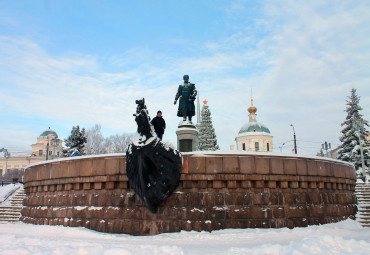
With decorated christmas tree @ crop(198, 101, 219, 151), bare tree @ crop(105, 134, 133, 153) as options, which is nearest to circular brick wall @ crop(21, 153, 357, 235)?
decorated christmas tree @ crop(198, 101, 219, 151)

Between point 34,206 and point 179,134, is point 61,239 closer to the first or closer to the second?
point 34,206

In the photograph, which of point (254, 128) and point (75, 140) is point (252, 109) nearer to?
point (254, 128)

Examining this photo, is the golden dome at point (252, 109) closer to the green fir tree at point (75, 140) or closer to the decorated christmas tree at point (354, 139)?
the decorated christmas tree at point (354, 139)

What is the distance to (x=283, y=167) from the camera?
32.9ft

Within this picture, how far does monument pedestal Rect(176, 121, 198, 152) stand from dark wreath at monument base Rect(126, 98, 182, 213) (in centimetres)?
461

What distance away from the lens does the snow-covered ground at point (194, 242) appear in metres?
6.61

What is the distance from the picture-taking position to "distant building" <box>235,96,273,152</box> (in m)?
56.7

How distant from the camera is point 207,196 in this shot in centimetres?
931

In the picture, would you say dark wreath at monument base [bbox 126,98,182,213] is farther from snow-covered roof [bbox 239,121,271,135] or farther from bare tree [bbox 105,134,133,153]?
snow-covered roof [bbox 239,121,271,135]

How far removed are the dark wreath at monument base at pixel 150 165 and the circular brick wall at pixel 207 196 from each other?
31 cm

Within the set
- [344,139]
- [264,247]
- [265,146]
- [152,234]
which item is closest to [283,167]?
[264,247]

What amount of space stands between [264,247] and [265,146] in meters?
51.0

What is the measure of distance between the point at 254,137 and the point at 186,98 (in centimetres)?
4436

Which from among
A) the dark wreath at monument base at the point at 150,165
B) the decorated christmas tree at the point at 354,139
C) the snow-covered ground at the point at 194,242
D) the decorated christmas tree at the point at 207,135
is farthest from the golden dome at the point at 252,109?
the dark wreath at monument base at the point at 150,165
